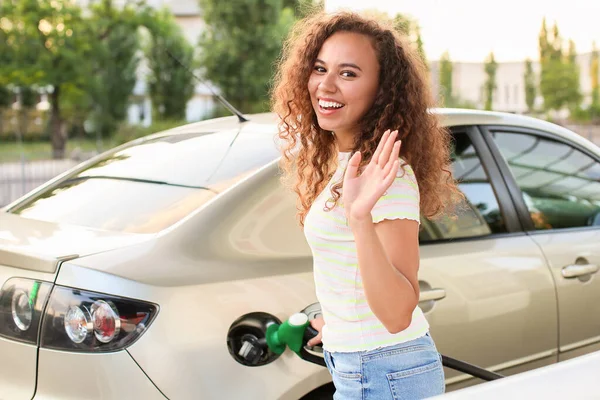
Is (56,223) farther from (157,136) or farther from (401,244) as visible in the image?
(401,244)

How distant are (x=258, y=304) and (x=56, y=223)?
863 mm

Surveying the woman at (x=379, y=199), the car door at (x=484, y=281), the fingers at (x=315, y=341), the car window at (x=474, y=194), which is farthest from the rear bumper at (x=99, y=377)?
the car window at (x=474, y=194)

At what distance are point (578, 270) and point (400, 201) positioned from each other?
1.84 meters

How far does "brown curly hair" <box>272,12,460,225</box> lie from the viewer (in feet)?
6.17

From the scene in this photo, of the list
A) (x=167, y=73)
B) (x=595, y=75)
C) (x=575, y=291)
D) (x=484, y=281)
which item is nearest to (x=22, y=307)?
(x=484, y=281)

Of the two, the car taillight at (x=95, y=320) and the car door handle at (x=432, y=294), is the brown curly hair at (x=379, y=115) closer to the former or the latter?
the car taillight at (x=95, y=320)

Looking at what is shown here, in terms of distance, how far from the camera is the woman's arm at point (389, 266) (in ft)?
5.28

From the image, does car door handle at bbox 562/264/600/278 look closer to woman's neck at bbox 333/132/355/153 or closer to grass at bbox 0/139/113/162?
woman's neck at bbox 333/132/355/153

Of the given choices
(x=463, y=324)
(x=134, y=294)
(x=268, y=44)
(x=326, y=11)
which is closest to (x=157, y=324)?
(x=134, y=294)

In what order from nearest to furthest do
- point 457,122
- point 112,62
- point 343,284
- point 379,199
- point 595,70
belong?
1. point 379,199
2. point 343,284
3. point 457,122
4. point 112,62
5. point 595,70

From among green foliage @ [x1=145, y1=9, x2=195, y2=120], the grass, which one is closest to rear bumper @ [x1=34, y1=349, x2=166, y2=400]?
the grass

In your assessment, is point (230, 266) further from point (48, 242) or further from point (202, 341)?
point (48, 242)

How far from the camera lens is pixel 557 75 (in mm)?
58781

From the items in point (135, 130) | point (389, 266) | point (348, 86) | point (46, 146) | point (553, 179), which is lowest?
point (46, 146)
